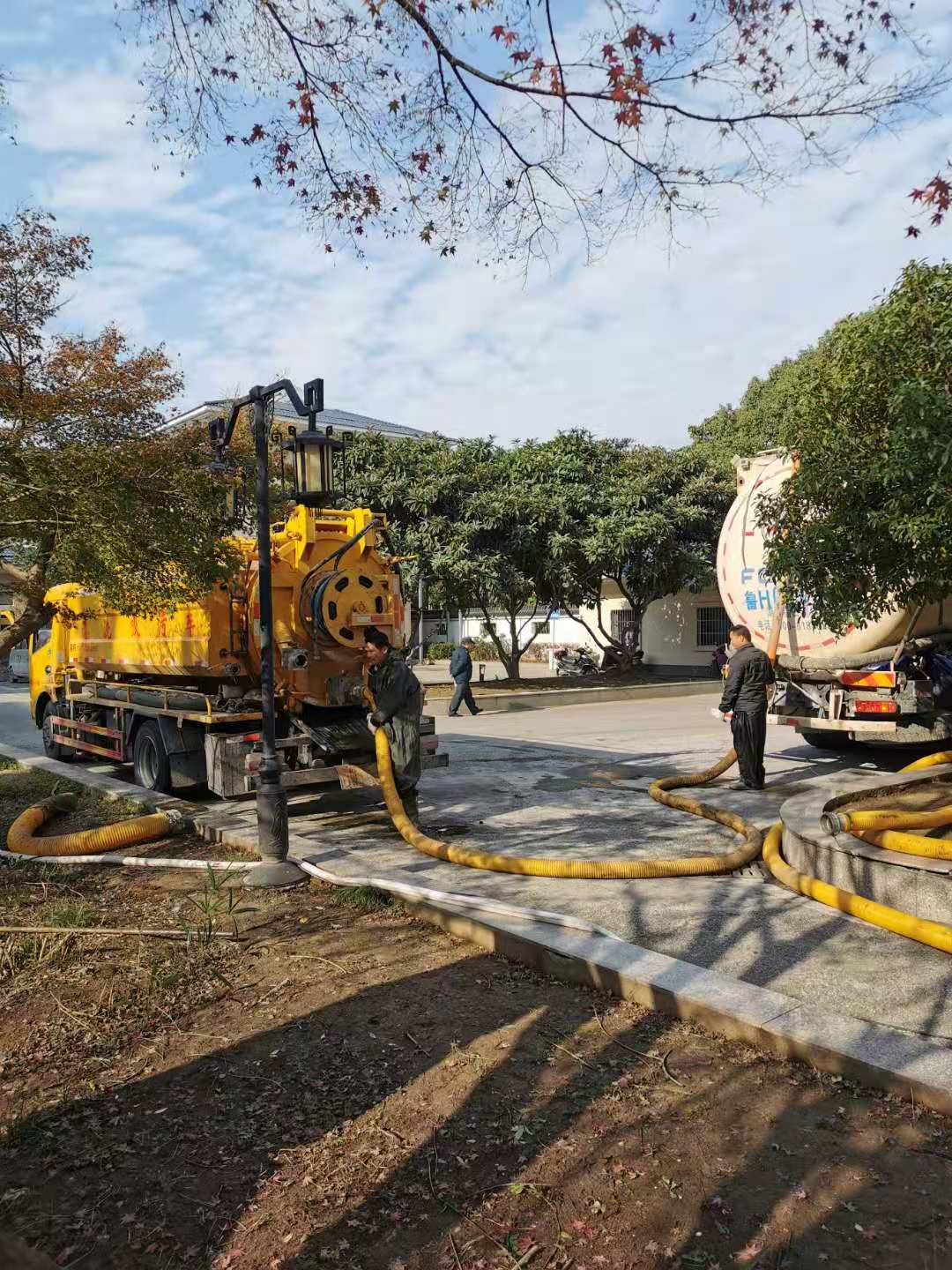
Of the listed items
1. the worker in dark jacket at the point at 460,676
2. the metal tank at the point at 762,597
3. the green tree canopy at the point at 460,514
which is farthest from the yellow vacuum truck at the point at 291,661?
the green tree canopy at the point at 460,514

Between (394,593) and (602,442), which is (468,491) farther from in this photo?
(394,593)

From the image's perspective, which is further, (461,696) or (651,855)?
(461,696)

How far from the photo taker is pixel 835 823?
553 centimetres

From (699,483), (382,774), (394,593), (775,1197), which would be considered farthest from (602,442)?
(775,1197)

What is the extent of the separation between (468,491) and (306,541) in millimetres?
15122

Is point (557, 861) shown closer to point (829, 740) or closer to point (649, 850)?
point (649, 850)

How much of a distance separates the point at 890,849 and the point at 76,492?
5.35 meters

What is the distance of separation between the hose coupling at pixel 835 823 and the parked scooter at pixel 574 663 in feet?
78.4

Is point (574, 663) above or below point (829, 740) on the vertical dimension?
above

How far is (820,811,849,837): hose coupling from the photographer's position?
18.0ft

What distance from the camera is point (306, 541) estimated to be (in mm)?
8445

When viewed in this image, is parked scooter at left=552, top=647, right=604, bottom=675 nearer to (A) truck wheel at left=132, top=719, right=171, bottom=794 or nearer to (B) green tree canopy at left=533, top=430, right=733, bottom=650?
(B) green tree canopy at left=533, top=430, right=733, bottom=650

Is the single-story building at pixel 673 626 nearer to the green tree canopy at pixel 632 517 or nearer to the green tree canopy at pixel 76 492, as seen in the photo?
A: the green tree canopy at pixel 632 517

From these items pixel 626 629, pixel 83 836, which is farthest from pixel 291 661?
pixel 626 629
